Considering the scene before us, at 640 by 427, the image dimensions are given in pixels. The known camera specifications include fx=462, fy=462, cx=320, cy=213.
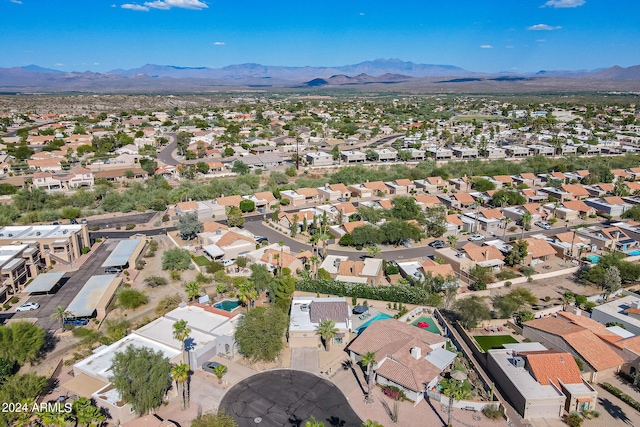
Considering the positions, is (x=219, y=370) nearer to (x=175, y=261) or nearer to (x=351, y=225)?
(x=175, y=261)

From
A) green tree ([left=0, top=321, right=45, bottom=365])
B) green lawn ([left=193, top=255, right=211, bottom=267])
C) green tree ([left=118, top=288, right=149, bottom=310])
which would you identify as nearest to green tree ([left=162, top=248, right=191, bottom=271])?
green lawn ([left=193, top=255, right=211, bottom=267])

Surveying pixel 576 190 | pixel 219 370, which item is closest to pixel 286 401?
pixel 219 370

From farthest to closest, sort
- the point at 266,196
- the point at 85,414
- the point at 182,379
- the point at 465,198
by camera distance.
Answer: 1. the point at 465,198
2. the point at 266,196
3. the point at 182,379
4. the point at 85,414

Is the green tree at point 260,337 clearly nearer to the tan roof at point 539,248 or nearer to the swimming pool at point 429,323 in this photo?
the swimming pool at point 429,323

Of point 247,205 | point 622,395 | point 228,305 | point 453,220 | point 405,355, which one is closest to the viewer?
point 622,395

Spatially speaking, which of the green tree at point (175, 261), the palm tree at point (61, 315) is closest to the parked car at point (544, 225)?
the green tree at point (175, 261)

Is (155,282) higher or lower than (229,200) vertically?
lower

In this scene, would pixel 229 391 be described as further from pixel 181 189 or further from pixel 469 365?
pixel 181 189
